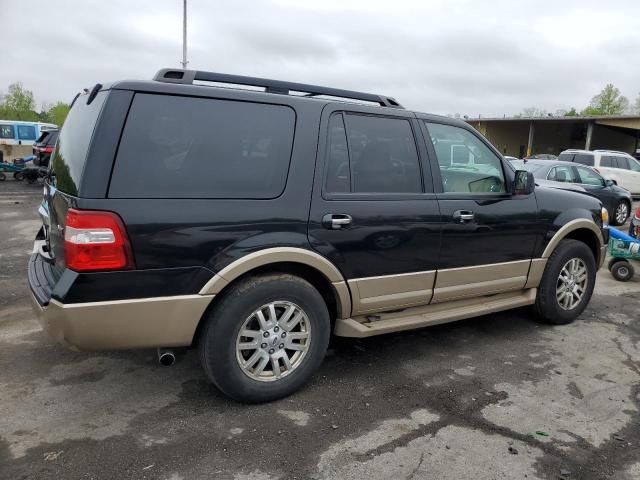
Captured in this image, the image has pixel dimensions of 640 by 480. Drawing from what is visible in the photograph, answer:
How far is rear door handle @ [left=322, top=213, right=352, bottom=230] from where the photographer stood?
10.8 ft

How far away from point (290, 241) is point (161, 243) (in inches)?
30.4

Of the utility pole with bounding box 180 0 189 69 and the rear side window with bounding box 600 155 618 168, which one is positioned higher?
the utility pole with bounding box 180 0 189 69

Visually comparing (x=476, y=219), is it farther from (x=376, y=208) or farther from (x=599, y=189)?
(x=599, y=189)

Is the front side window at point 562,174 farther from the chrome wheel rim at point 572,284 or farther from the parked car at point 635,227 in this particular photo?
the chrome wheel rim at point 572,284

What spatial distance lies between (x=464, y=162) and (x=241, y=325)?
2326 mm

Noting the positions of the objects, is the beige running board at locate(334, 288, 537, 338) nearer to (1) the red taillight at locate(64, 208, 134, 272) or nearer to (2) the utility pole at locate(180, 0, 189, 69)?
(1) the red taillight at locate(64, 208, 134, 272)

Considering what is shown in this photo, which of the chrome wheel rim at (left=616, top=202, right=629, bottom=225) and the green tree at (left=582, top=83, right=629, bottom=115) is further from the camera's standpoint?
the green tree at (left=582, top=83, right=629, bottom=115)

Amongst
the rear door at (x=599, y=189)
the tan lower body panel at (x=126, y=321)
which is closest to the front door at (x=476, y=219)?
the tan lower body panel at (x=126, y=321)

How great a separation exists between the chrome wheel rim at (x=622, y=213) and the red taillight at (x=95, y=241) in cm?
1287

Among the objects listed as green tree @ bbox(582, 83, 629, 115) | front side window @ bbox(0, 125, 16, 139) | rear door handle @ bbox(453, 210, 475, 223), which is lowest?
rear door handle @ bbox(453, 210, 475, 223)

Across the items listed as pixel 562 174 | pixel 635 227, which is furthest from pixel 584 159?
pixel 635 227

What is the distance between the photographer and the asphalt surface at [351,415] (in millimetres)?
2705

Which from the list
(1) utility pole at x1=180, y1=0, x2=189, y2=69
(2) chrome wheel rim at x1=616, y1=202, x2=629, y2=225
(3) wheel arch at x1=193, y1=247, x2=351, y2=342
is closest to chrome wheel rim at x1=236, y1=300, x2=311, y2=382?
(3) wheel arch at x1=193, y1=247, x2=351, y2=342

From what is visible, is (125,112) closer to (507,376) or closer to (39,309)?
(39,309)
